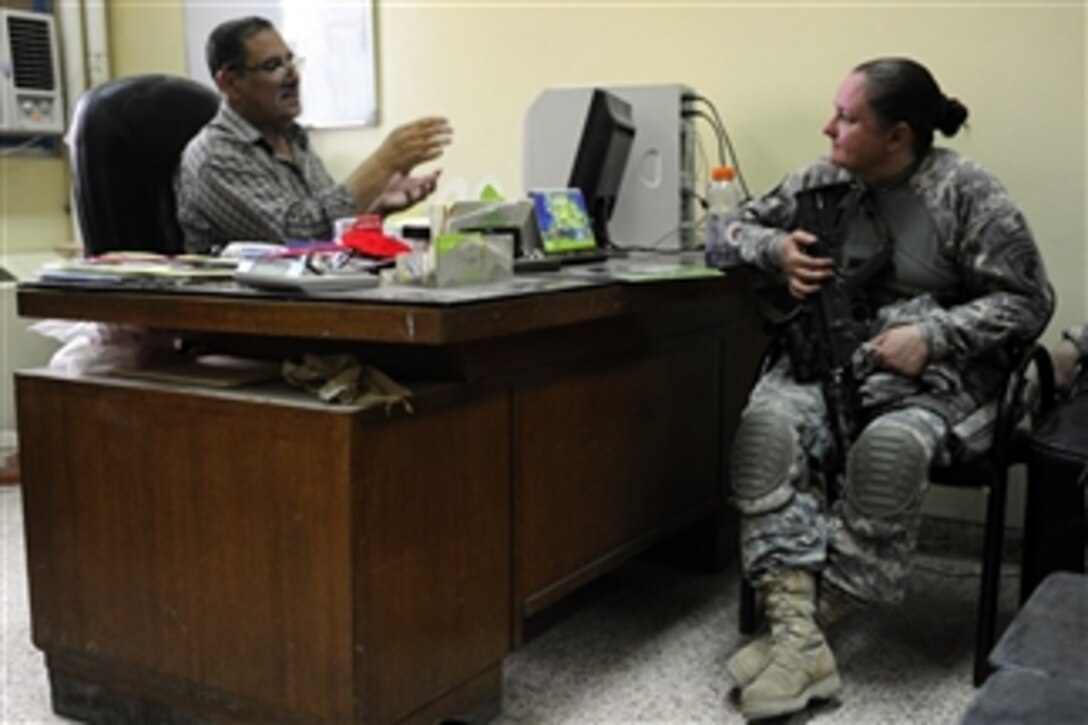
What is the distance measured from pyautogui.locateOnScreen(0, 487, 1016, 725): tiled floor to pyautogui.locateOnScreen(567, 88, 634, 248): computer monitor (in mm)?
795

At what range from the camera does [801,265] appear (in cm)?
201

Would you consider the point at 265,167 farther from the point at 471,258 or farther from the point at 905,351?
the point at 905,351

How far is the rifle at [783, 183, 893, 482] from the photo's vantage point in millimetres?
1979

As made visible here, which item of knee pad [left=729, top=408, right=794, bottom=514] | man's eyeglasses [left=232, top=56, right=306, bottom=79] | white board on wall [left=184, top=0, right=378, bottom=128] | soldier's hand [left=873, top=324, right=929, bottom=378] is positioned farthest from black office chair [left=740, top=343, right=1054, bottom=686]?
white board on wall [left=184, top=0, right=378, bottom=128]

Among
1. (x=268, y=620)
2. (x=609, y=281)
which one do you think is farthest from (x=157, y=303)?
(x=609, y=281)

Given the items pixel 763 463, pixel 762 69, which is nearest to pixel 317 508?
pixel 763 463

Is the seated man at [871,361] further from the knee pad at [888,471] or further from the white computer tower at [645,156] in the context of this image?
the white computer tower at [645,156]

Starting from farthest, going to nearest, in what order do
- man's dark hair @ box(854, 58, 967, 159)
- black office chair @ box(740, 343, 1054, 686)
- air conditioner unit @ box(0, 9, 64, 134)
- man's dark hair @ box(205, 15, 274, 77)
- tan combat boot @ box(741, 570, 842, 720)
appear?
air conditioner unit @ box(0, 9, 64, 134), man's dark hair @ box(205, 15, 274, 77), man's dark hair @ box(854, 58, 967, 159), black office chair @ box(740, 343, 1054, 686), tan combat boot @ box(741, 570, 842, 720)

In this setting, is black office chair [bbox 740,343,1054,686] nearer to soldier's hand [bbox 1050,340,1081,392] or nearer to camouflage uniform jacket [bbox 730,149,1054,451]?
camouflage uniform jacket [bbox 730,149,1054,451]

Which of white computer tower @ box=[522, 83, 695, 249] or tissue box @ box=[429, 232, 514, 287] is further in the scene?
white computer tower @ box=[522, 83, 695, 249]

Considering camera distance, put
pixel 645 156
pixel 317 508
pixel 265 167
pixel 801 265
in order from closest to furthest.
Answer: pixel 317 508 < pixel 801 265 < pixel 265 167 < pixel 645 156

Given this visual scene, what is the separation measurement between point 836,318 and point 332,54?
2123mm

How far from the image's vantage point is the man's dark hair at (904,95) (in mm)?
1973

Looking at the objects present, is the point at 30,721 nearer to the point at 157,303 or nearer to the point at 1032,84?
the point at 157,303
